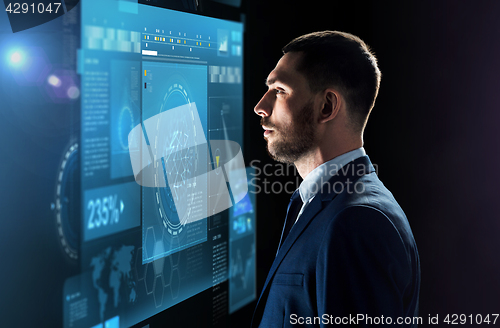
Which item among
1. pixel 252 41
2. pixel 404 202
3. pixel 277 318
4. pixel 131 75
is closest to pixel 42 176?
pixel 131 75

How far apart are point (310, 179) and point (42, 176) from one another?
76 cm

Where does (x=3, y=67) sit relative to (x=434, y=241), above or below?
above

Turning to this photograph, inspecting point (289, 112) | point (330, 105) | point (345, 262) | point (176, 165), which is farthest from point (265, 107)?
point (345, 262)

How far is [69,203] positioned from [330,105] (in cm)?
78

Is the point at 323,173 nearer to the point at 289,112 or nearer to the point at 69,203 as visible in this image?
the point at 289,112

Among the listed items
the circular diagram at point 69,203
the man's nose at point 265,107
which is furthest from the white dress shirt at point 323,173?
the circular diagram at point 69,203

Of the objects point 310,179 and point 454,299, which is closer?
point 310,179

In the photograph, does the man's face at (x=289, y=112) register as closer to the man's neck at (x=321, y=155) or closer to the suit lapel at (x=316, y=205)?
the man's neck at (x=321, y=155)

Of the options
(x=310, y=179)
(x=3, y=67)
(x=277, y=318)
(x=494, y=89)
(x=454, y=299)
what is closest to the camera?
(x=3, y=67)

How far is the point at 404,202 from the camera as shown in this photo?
7.55 feet

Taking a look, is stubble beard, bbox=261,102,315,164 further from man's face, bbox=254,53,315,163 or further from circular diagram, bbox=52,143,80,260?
circular diagram, bbox=52,143,80,260

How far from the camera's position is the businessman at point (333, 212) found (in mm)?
1068

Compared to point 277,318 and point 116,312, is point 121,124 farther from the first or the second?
point 277,318

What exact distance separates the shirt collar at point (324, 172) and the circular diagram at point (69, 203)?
2.19 ft
